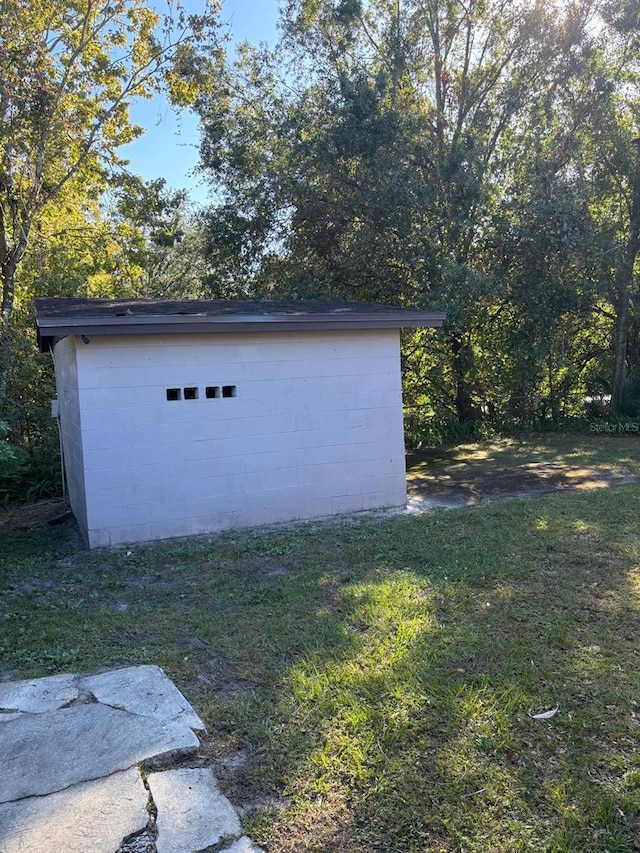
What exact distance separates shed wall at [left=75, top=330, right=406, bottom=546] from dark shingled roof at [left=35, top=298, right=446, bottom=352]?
0.83 ft

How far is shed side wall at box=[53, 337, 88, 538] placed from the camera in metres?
6.15

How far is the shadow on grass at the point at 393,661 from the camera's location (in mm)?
2213

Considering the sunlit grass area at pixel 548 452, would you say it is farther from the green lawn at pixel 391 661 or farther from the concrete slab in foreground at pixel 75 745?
the concrete slab in foreground at pixel 75 745

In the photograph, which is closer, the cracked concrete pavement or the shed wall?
the cracked concrete pavement

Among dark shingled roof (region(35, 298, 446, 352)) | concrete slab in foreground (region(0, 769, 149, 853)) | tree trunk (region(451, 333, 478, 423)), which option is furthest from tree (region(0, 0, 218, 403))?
concrete slab in foreground (region(0, 769, 149, 853))

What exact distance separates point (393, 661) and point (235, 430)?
3.78m

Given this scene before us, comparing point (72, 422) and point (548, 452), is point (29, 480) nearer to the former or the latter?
point (72, 422)

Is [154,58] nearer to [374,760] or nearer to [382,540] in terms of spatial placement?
[382,540]

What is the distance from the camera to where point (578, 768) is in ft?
7.88

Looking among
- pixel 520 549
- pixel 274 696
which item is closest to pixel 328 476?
pixel 520 549

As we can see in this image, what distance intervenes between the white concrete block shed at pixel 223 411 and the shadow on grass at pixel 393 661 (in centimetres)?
67

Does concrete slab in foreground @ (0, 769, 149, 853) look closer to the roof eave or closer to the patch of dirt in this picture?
the roof eave

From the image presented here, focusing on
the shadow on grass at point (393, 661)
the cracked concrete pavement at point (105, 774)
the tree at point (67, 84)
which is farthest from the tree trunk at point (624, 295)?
the cracked concrete pavement at point (105, 774)

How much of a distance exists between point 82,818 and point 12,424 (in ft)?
28.7
